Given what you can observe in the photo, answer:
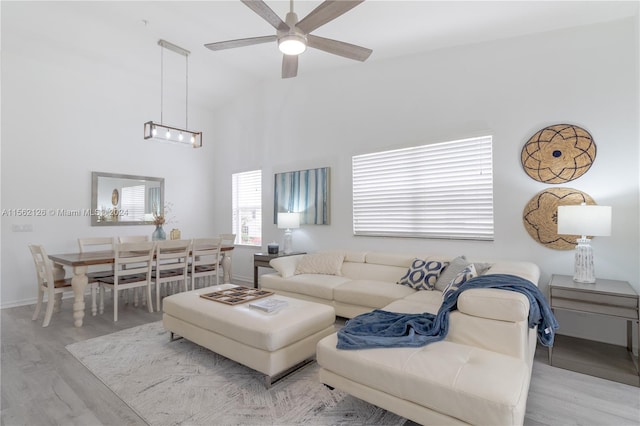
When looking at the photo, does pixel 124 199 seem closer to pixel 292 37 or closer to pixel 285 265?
pixel 285 265

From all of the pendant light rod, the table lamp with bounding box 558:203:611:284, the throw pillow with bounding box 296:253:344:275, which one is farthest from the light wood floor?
the pendant light rod

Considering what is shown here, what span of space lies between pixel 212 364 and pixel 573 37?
4505 millimetres

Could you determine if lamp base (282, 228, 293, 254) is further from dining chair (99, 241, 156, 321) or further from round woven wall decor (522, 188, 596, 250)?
round woven wall decor (522, 188, 596, 250)

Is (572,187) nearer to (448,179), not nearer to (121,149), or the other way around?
(448,179)

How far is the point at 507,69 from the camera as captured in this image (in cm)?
343

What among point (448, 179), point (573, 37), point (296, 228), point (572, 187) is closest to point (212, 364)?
point (296, 228)

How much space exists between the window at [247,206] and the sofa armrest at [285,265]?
1.73 metres

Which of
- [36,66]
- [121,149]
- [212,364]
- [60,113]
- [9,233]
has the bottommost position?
[212,364]

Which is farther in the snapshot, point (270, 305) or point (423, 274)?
point (423, 274)

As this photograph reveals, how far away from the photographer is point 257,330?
2.27 meters

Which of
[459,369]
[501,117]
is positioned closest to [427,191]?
[501,117]

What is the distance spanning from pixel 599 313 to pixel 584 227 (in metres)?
0.67

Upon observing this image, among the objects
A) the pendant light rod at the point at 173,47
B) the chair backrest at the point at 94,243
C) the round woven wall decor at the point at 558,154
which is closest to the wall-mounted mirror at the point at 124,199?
the chair backrest at the point at 94,243

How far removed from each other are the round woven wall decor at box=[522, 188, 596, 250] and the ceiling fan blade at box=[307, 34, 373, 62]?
7.41 ft
